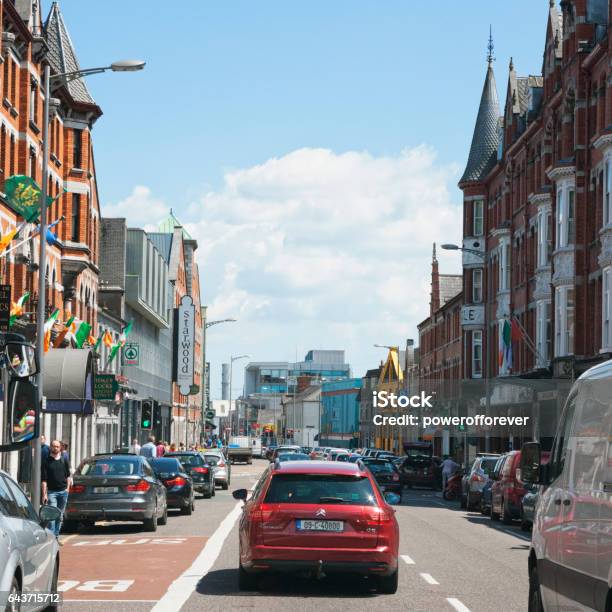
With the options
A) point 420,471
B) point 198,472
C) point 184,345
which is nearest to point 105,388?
point 198,472

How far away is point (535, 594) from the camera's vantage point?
1084cm

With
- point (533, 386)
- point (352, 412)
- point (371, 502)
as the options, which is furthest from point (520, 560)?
point (352, 412)

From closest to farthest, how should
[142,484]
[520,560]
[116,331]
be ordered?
[520,560], [142,484], [116,331]

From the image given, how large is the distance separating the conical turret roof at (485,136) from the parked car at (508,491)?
38.9 m

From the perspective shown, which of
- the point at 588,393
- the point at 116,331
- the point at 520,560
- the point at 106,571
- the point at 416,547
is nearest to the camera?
the point at 588,393

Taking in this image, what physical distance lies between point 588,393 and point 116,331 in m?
61.0

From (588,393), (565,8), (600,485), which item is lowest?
(600,485)

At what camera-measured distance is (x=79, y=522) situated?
2603cm

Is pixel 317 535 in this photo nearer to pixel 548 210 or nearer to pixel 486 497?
pixel 486 497

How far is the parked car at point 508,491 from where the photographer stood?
30484mm

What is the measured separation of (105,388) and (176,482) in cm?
1654

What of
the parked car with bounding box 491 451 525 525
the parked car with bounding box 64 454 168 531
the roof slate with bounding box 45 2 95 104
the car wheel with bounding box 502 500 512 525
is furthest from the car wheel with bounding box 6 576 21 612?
the roof slate with bounding box 45 2 95 104

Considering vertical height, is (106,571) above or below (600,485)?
below

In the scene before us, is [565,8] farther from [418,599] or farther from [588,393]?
[588,393]
